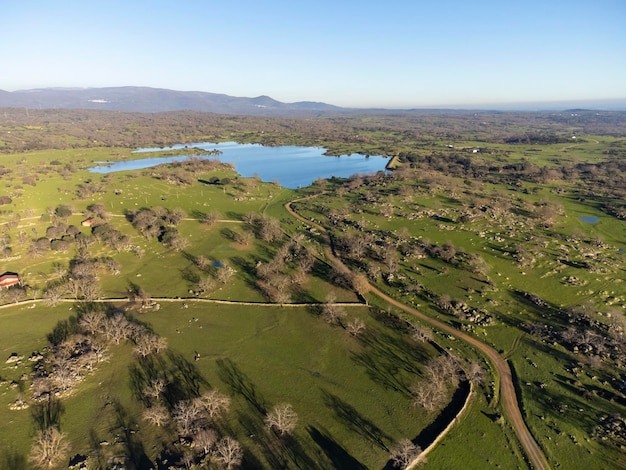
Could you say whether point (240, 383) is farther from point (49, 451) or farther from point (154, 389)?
point (49, 451)

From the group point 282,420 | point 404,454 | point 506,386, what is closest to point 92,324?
point 282,420

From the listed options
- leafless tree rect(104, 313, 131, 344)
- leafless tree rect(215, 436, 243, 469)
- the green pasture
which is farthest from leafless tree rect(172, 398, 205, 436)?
leafless tree rect(104, 313, 131, 344)

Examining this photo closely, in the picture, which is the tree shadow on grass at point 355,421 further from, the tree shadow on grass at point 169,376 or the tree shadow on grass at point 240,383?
the tree shadow on grass at point 169,376

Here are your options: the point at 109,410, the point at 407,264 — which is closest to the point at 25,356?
the point at 109,410

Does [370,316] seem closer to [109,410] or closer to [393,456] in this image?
[393,456]

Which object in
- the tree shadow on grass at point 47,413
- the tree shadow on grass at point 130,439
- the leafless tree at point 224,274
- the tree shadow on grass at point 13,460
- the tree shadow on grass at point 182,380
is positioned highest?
the leafless tree at point 224,274

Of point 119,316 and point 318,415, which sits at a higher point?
point 119,316

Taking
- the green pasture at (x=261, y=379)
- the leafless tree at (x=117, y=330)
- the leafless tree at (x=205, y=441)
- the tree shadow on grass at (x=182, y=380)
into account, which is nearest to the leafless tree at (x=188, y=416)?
the leafless tree at (x=205, y=441)
